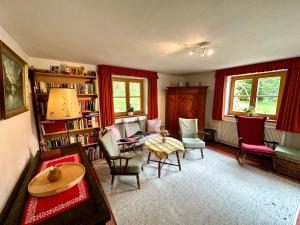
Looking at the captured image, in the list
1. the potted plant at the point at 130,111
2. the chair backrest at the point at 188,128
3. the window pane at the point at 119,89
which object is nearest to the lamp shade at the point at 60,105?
the window pane at the point at 119,89

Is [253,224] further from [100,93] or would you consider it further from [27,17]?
[100,93]

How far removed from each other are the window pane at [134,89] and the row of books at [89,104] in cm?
126

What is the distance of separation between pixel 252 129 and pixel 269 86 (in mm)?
1140

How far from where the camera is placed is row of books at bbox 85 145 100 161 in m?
2.96

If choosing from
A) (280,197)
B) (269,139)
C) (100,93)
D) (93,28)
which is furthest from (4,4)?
(269,139)

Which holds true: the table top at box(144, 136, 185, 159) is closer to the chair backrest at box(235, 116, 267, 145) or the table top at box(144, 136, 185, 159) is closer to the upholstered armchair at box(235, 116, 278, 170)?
the upholstered armchair at box(235, 116, 278, 170)

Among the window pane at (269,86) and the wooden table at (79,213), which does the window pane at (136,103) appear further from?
the window pane at (269,86)

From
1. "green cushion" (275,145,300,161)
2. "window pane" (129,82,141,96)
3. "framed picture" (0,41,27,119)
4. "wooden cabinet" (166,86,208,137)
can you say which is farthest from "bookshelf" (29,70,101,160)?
"green cushion" (275,145,300,161)

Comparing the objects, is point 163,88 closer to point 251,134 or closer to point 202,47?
point 202,47

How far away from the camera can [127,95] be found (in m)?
3.88

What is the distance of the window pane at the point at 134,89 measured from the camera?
3.94 meters

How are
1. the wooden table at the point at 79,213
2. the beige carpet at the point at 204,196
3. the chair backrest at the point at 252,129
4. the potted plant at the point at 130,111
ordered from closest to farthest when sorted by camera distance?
the wooden table at the point at 79,213 → the beige carpet at the point at 204,196 → the chair backrest at the point at 252,129 → the potted plant at the point at 130,111

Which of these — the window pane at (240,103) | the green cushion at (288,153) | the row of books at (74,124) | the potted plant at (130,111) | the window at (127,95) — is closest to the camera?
the green cushion at (288,153)

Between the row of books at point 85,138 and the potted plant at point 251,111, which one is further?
the potted plant at point 251,111
